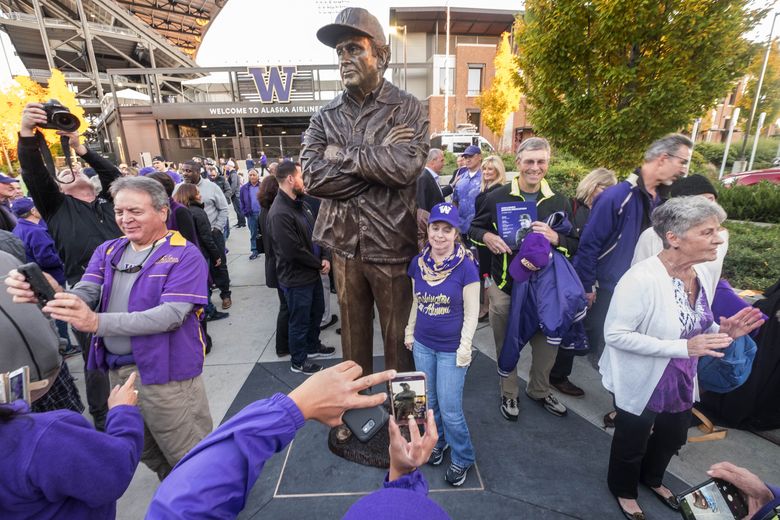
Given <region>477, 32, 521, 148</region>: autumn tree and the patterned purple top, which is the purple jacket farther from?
<region>477, 32, 521, 148</region>: autumn tree

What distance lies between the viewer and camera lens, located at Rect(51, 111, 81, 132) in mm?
2422

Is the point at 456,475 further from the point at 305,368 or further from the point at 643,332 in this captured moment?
the point at 305,368

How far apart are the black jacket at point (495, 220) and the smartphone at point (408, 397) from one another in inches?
68.7

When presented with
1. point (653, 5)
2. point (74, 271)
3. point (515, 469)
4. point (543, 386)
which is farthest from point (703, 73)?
point (74, 271)

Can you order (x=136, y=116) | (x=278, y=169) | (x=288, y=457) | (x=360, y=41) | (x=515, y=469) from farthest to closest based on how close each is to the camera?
(x=136, y=116) < (x=278, y=169) < (x=288, y=457) < (x=515, y=469) < (x=360, y=41)

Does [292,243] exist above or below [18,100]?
below

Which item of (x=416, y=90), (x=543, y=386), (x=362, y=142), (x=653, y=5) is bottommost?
(x=543, y=386)

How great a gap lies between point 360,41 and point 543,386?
2.99 metres

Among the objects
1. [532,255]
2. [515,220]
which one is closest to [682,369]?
[532,255]

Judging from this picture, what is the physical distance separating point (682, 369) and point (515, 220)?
1.38m

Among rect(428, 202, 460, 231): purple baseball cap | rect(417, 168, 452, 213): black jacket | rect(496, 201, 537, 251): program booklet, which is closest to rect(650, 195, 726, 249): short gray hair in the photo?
rect(496, 201, 537, 251): program booklet

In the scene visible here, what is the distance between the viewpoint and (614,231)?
9.76 ft

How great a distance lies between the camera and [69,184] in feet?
10.1

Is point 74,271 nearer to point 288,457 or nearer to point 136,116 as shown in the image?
point 288,457
